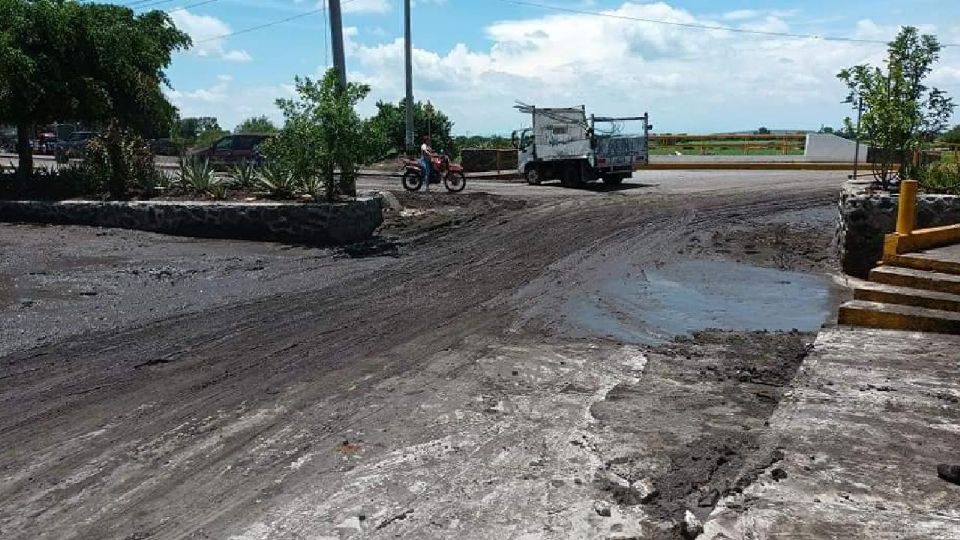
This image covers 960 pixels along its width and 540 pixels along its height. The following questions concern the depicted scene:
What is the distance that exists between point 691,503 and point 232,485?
253cm

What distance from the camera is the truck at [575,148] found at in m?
24.7

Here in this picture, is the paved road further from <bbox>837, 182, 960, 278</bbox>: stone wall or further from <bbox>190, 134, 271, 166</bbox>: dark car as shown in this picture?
<bbox>837, 182, 960, 278</bbox>: stone wall

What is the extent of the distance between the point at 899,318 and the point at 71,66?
15.5 metres

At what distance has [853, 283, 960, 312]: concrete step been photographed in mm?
8852

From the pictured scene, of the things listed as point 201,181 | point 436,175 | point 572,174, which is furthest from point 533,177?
point 201,181

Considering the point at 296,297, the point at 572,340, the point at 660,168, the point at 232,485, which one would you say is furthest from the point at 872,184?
the point at 660,168

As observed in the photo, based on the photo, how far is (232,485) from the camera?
4.72 meters

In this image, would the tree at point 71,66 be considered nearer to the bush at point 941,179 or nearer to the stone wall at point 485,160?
the bush at point 941,179

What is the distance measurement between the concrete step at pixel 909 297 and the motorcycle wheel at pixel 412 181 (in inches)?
595

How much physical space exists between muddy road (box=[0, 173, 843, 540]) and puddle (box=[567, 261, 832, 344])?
0.20ft

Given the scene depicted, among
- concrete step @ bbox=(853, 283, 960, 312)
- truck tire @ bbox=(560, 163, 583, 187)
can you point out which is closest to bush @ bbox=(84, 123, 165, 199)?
truck tire @ bbox=(560, 163, 583, 187)

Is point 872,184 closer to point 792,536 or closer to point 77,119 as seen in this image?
point 792,536

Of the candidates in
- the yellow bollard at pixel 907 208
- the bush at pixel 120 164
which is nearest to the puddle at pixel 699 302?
the yellow bollard at pixel 907 208

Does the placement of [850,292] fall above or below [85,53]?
below
